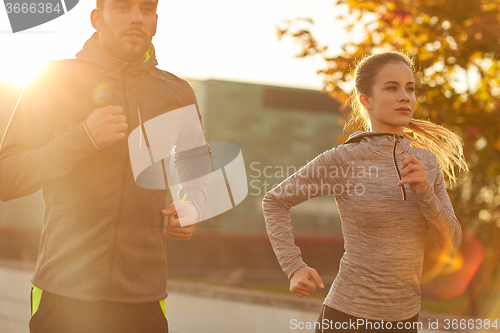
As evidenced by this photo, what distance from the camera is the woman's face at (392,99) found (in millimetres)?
2539

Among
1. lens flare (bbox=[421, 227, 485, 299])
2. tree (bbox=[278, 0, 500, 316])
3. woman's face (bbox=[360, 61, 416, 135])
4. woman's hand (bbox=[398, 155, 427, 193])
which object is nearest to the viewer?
woman's hand (bbox=[398, 155, 427, 193])

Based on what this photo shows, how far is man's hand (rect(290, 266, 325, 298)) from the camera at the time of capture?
236 cm

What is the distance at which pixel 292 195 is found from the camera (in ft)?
8.57

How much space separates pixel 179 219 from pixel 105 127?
→ 0.47 meters

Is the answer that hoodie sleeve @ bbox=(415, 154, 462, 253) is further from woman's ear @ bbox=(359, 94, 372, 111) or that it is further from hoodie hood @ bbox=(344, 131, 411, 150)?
woman's ear @ bbox=(359, 94, 372, 111)

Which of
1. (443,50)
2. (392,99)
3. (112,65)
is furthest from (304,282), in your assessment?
(443,50)

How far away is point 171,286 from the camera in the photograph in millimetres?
11336

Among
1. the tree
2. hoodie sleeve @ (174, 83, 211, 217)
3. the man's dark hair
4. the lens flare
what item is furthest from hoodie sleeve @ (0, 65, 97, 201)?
the lens flare

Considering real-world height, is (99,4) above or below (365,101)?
above

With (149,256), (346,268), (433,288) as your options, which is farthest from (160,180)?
(433,288)

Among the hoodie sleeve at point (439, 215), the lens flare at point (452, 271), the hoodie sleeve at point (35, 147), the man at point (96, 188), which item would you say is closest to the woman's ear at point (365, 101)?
the hoodie sleeve at point (439, 215)

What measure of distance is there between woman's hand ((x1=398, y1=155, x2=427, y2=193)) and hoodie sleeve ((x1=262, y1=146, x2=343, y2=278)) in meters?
0.38

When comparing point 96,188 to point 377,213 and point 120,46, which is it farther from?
point 377,213

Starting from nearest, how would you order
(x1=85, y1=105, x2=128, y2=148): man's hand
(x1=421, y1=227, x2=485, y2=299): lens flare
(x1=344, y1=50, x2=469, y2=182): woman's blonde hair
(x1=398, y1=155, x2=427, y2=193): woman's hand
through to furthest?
(x1=85, y1=105, x2=128, y2=148): man's hand
(x1=398, y1=155, x2=427, y2=193): woman's hand
(x1=344, y1=50, x2=469, y2=182): woman's blonde hair
(x1=421, y1=227, x2=485, y2=299): lens flare
